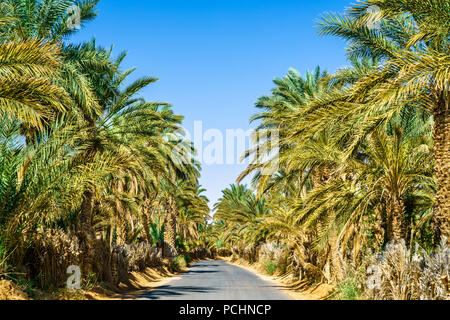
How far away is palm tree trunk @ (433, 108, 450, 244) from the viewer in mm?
10273

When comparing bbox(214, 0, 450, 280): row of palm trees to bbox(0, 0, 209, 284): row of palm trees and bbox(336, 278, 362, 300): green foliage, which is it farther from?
bbox(0, 0, 209, 284): row of palm trees

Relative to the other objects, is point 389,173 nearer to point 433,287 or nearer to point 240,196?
point 433,287

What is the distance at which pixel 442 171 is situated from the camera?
34.5 feet

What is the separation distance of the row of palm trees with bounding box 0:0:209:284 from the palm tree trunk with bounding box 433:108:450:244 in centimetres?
906

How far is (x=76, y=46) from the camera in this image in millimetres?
15734

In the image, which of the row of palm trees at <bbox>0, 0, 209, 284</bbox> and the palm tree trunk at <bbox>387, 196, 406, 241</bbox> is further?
the palm tree trunk at <bbox>387, 196, 406, 241</bbox>

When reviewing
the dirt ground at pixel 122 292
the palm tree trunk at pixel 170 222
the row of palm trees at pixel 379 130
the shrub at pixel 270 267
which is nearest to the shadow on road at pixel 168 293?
the dirt ground at pixel 122 292

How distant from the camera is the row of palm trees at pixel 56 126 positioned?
31.6 feet

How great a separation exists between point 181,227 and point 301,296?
3820cm

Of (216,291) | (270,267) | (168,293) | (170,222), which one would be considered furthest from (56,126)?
(170,222)

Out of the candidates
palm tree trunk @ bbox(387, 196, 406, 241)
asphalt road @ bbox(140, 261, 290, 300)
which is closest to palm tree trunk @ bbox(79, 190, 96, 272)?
asphalt road @ bbox(140, 261, 290, 300)

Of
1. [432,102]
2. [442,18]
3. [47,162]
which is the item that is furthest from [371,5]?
[47,162]

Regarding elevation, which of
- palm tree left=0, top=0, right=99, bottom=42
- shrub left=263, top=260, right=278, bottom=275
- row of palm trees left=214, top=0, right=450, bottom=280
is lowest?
shrub left=263, top=260, right=278, bottom=275

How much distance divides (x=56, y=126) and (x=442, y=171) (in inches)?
393
